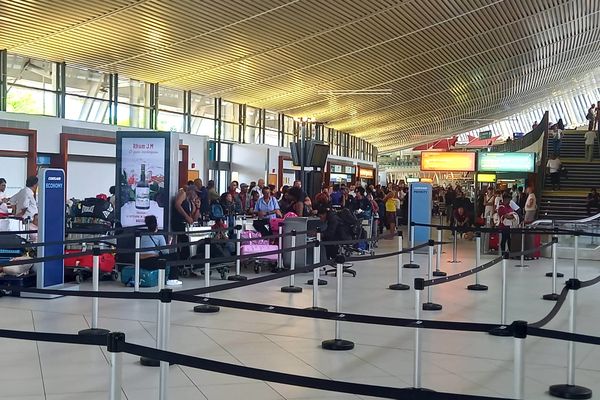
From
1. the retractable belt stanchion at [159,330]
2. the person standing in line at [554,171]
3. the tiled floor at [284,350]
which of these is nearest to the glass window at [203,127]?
the person standing in line at [554,171]

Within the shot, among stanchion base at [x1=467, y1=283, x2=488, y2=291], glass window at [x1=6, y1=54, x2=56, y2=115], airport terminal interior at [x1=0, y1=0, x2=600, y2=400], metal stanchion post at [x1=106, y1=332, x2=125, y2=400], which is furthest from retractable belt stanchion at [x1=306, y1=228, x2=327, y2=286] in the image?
glass window at [x1=6, y1=54, x2=56, y2=115]

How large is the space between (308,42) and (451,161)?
8.44 m

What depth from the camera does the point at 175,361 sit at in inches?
138

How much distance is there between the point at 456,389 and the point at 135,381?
2558mm

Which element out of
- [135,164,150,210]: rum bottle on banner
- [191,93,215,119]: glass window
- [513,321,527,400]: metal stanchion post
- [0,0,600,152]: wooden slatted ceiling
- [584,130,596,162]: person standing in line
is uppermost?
[0,0,600,152]: wooden slatted ceiling

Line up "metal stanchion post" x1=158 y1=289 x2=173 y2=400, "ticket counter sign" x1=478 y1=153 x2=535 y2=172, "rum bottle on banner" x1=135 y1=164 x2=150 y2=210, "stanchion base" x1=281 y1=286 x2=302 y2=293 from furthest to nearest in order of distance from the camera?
"ticket counter sign" x1=478 y1=153 x2=535 y2=172, "rum bottle on banner" x1=135 y1=164 x2=150 y2=210, "stanchion base" x1=281 y1=286 x2=302 y2=293, "metal stanchion post" x1=158 y1=289 x2=173 y2=400

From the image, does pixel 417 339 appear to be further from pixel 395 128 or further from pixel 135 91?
pixel 395 128

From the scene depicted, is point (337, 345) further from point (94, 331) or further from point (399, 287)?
point (399, 287)

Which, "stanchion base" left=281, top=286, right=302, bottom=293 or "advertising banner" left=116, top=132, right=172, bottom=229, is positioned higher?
"advertising banner" left=116, top=132, right=172, bottom=229

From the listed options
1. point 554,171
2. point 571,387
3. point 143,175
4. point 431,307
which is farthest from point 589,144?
point 571,387

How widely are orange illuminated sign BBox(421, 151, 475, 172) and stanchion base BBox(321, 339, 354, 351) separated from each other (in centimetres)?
2100

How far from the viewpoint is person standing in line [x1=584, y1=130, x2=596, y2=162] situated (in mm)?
25884

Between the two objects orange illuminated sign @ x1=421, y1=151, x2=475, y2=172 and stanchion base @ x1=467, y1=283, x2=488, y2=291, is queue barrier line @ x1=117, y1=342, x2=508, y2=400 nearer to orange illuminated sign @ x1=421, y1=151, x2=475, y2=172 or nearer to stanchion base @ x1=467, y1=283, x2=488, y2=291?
stanchion base @ x1=467, y1=283, x2=488, y2=291

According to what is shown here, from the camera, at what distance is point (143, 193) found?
41.3 ft
